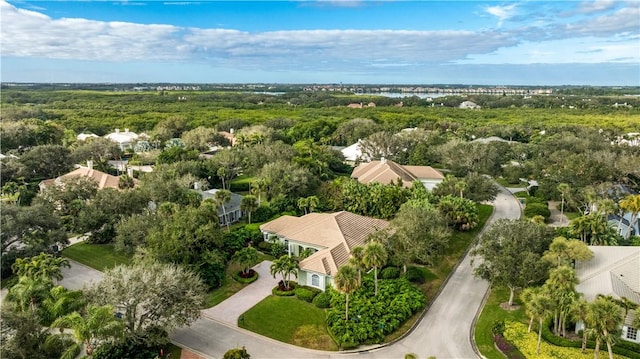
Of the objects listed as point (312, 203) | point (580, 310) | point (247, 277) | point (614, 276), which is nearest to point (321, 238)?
point (247, 277)

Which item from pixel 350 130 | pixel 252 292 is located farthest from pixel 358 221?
pixel 350 130

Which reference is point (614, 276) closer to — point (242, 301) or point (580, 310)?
point (580, 310)

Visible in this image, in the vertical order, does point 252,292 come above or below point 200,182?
below

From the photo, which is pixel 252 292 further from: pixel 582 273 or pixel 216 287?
pixel 582 273

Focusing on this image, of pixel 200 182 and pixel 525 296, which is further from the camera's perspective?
pixel 200 182

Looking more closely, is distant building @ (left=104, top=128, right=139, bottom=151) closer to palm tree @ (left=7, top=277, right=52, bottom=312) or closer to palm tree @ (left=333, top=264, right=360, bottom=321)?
palm tree @ (left=7, top=277, right=52, bottom=312)

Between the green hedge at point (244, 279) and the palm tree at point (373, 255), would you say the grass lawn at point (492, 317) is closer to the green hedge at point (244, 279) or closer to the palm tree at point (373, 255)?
the palm tree at point (373, 255)
